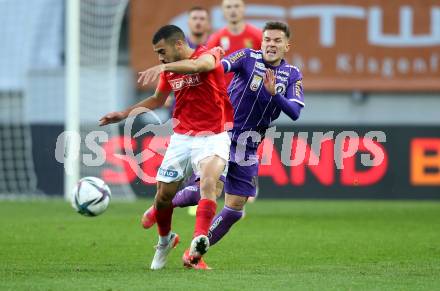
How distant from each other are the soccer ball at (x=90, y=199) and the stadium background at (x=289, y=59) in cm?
901

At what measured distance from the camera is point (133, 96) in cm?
2064

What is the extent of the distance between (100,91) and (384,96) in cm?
611

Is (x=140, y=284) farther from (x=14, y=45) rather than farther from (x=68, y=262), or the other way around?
(x=14, y=45)

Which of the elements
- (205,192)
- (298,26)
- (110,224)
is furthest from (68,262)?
(298,26)

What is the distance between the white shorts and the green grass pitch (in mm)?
732

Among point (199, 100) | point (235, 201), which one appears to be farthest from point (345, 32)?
point (199, 100)

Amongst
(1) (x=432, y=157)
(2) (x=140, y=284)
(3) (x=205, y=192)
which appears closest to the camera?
(2) (x=140, y=284)

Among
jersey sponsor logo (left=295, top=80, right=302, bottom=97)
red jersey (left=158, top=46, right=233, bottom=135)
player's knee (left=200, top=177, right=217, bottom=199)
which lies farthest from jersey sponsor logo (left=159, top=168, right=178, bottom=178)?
jersey sponsor logo (left=295, top=80, right=302, bottom=97)

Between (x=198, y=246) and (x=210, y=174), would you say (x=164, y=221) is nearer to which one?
(x=210, y=174)

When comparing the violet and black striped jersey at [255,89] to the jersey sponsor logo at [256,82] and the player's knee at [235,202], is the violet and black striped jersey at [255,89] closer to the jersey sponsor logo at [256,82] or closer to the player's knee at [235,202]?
the jersey sponsor logo at [256,82]

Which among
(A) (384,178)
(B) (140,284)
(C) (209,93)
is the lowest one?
(A) (384,178)

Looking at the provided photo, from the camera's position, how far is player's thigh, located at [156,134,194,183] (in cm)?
775

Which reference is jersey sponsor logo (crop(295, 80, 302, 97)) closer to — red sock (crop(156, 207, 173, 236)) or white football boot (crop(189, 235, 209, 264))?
red sock (crop(156, 207, 173, 236))

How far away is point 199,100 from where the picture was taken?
309 inches
